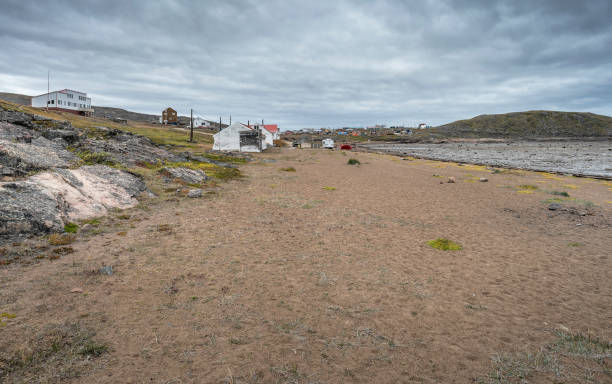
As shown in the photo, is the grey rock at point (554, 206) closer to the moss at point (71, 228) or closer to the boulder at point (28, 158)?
the moss at point (71, 228)

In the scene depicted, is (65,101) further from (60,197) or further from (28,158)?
(60,197)

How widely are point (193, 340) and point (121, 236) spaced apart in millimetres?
7259

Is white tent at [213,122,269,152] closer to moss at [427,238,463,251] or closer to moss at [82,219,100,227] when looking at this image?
moss at [82,219,100,227]

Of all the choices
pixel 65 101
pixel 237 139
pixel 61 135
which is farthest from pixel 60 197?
pixel 65 101

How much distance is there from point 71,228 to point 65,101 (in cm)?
10228

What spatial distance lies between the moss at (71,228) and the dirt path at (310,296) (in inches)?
46.6

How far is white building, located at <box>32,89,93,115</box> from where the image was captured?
82.6 metres

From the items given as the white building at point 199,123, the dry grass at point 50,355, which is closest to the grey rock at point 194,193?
the dry grass at point 50,355

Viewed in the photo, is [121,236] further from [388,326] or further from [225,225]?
→ [388,326]

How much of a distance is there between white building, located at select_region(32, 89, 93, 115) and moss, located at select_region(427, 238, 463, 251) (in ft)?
358

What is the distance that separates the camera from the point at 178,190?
18562 millimetres

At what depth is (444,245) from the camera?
1155 cm

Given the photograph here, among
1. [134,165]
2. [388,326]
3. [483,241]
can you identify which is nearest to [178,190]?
[134,165]

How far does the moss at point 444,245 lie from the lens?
446 inches
